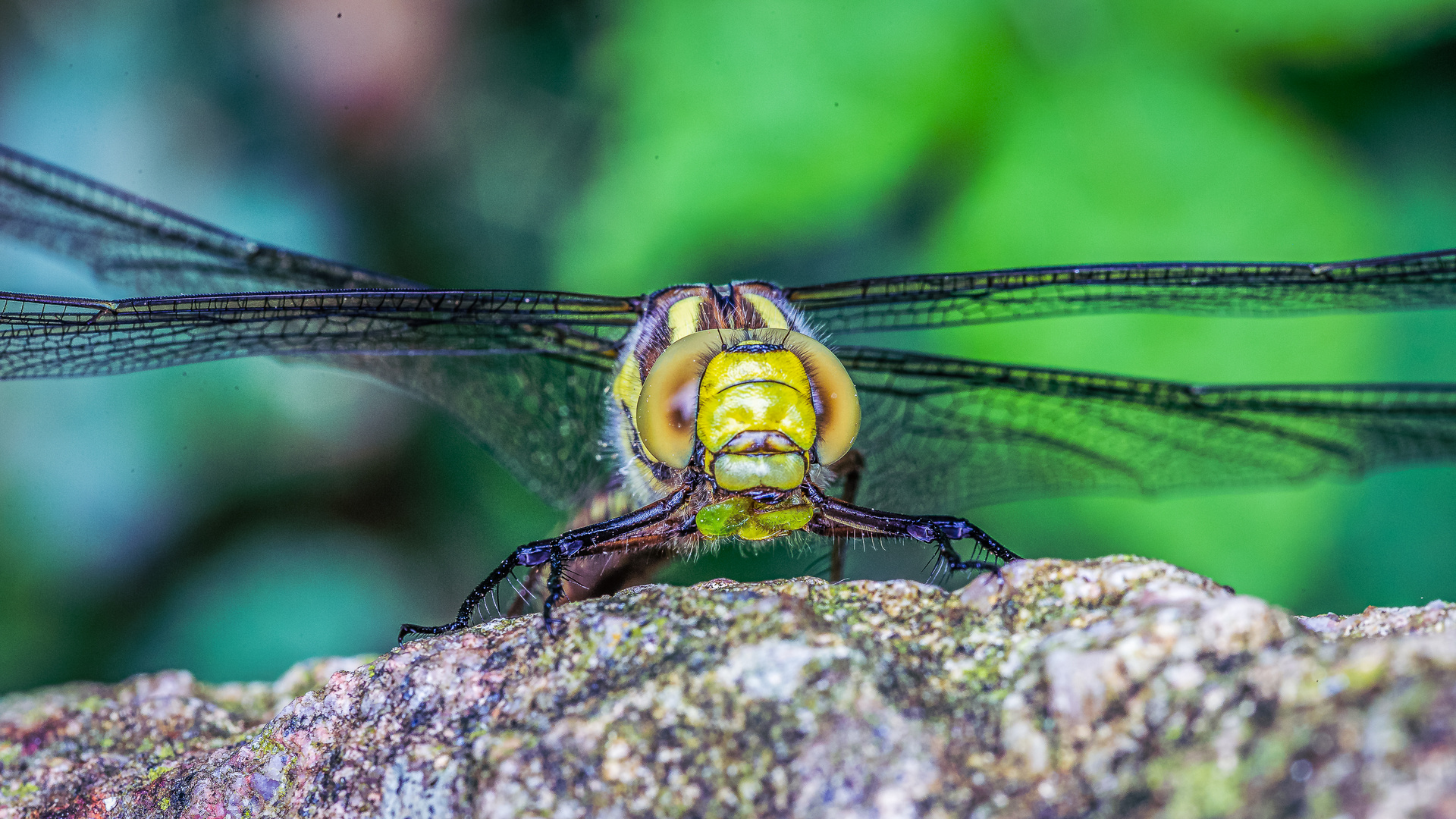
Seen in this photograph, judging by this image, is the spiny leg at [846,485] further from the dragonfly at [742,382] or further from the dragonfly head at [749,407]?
the dragonfly head at [749,407]

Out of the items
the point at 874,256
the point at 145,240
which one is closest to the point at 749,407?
the point at 874,256

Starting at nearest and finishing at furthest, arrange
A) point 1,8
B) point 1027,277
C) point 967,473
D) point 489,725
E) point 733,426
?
1. point 489,725
2. point 733,426
3. point 1027,277
4. point 967,473
5. point 1,8

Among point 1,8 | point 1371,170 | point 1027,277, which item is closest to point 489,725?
point 1027,277

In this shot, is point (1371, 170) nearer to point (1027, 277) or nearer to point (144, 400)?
point (1027, 277)

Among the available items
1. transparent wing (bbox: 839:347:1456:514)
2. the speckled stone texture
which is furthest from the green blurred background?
the speckled stone texture

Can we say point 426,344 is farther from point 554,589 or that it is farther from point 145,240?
point 554,589

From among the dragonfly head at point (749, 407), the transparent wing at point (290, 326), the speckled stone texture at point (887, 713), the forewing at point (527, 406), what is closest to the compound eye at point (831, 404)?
the dragonfly head at point (749, 407)

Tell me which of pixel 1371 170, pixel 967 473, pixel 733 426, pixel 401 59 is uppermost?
pixel 401 59

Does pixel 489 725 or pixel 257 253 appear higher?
pixel 257 253

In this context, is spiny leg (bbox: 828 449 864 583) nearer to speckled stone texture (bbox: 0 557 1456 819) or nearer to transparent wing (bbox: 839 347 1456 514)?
transparent wing (bbox: 839 347 1456 514)
